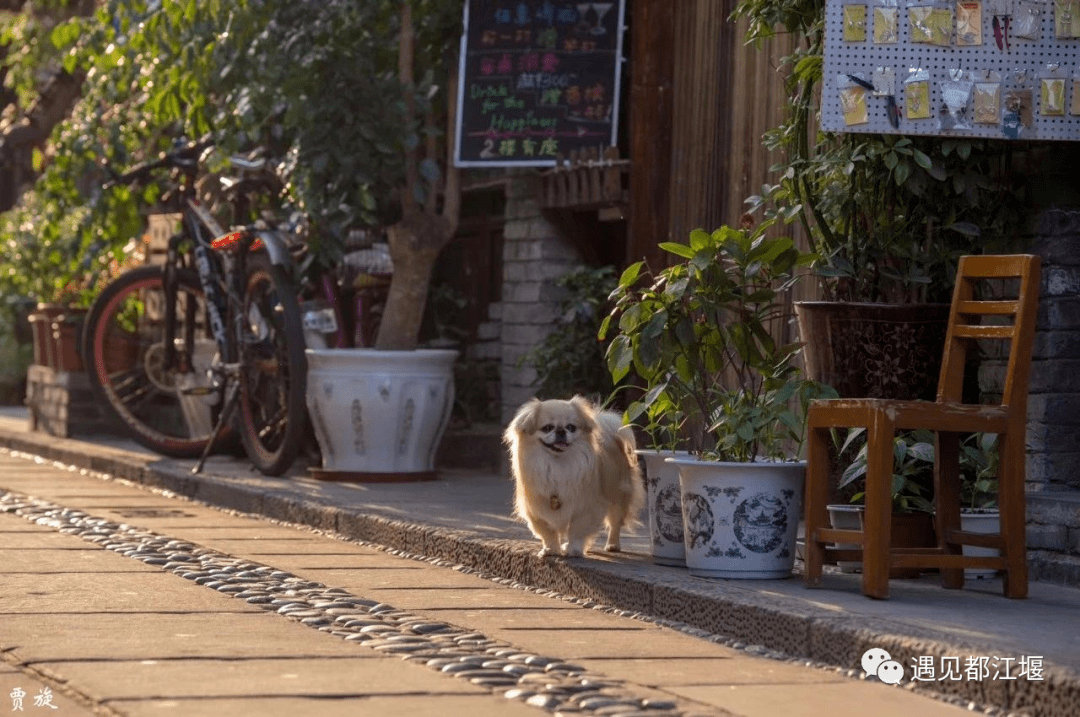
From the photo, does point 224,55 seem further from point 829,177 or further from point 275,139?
point 829,177

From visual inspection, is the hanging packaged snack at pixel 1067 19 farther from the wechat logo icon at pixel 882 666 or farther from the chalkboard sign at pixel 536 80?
the chalkboard sign at pixel 536 80

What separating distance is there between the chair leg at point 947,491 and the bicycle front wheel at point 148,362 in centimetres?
566

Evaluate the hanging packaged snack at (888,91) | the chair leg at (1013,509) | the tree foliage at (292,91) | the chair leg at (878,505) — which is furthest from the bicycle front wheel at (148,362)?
the chair leg at (1013,509)

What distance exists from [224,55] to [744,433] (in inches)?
227

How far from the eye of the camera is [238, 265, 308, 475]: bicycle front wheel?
32.8ft

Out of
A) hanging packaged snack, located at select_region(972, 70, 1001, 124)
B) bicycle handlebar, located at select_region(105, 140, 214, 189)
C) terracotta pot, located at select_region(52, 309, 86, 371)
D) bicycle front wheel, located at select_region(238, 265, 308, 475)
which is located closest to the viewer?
hanging packaged snack, located at select_region(972, 70, 1001, 124)

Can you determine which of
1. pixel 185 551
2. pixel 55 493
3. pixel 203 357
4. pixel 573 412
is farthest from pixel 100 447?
pixel 573 412

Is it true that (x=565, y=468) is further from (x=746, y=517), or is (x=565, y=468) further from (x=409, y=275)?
(x=409, y=275)

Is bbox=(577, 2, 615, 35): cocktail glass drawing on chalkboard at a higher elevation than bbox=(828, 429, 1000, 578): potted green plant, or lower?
higher

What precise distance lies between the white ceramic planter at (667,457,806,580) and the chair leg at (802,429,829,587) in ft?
0.57

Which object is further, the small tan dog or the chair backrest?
the small tan dog

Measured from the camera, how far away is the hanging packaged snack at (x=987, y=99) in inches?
259

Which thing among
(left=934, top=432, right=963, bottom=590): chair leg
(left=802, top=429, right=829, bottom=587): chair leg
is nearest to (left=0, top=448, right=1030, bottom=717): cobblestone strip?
(left=802, top=429, right=829, bottom=587): chair leg

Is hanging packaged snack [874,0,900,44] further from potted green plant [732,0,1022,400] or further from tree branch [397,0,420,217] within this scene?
tree branch [397,0,420,217]
